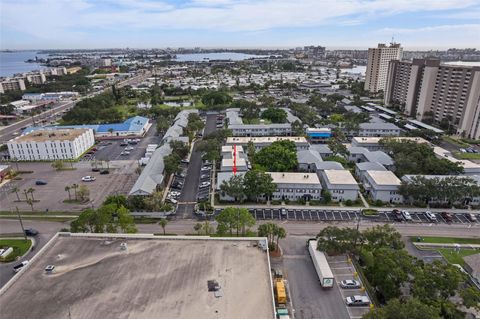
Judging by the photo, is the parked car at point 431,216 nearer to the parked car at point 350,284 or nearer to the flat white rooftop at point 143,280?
the parked car at point 350,284

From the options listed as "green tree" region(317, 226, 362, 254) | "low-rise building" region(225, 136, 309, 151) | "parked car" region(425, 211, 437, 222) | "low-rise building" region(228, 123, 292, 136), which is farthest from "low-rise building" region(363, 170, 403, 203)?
"low-rise building" region(228, 123, 292, 136)

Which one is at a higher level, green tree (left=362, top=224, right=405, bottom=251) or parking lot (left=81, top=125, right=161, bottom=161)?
green tree (left=362, top=224, right=405, bottom=251)

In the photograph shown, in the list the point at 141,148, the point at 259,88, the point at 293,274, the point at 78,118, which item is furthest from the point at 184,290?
the point at 259,88

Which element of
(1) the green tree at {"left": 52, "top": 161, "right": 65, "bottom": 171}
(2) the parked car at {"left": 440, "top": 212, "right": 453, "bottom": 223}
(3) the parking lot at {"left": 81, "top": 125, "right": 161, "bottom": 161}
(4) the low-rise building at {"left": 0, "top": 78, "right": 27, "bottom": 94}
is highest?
(4) the low-rise building at {"left": 0, "top": 78, "right": 27, "bottom": 94}

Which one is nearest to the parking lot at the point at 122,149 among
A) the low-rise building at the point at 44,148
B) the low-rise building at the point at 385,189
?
the low-rise building at the point at 44,148

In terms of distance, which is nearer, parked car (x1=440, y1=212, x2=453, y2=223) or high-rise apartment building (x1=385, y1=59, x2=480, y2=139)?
parked car (x1=440, y1=212, x2=453, y2=223)

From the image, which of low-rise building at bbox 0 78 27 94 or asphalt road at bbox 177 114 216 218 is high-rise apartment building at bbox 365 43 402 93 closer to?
asphalt road at bbox 177 114 216 218

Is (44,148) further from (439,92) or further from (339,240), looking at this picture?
(439,92)

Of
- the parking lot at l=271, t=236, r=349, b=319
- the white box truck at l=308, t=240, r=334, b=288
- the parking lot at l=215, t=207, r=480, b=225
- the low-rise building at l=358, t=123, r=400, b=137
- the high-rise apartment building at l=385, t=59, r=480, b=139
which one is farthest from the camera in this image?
the low-rise building at l=358, t=123, r=400, b=137

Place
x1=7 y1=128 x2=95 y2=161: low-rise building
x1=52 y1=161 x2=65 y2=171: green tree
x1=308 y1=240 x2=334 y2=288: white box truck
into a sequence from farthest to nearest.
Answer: x1=7 y1=128 x2=95 y2=161: low-rise building, x1=52 y1=161 x2=65 y2=171: green tree, x1=308 y1=240 x2=334 y2=288: white box truck
